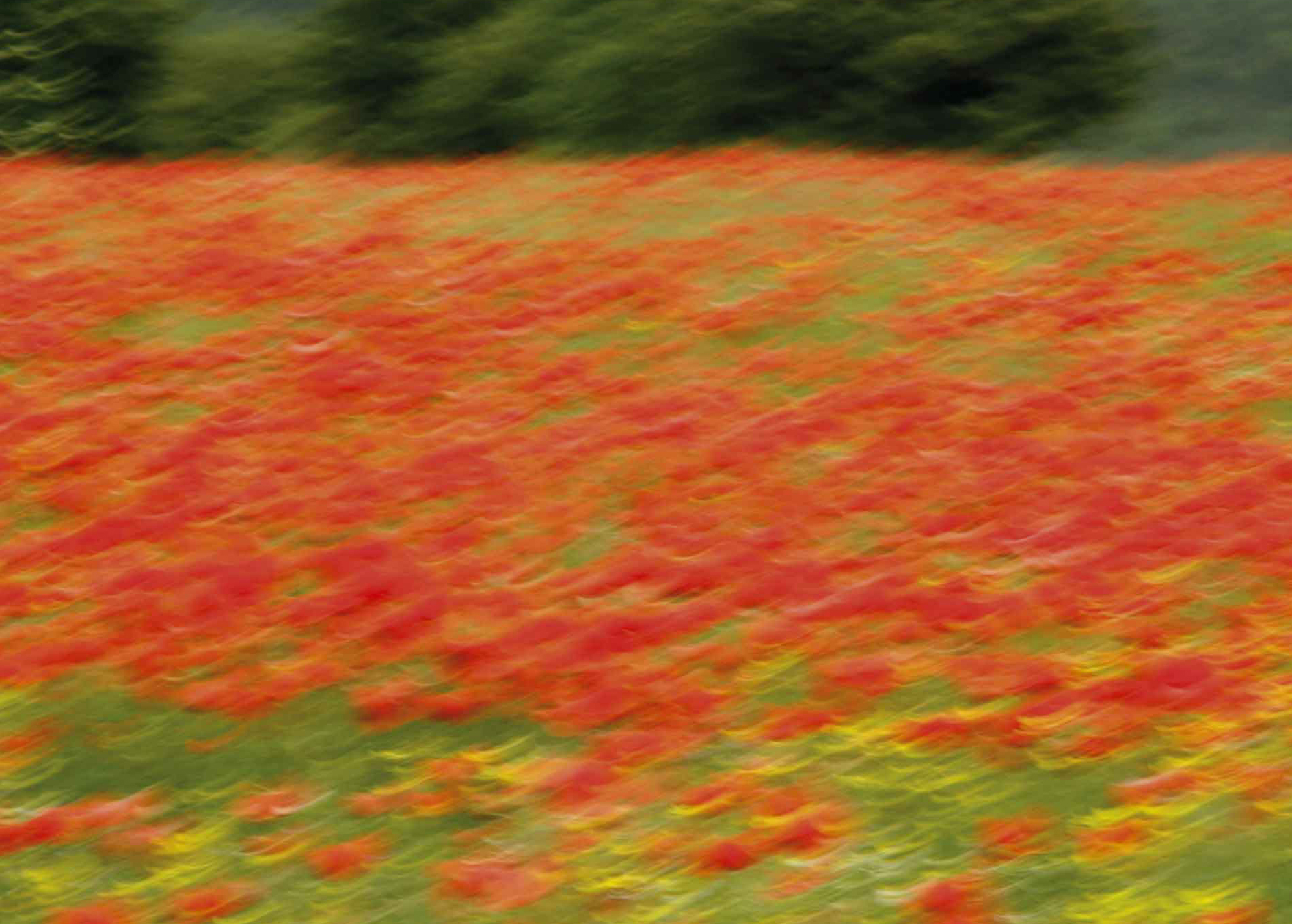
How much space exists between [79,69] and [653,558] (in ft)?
37.7

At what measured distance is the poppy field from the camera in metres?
4.41

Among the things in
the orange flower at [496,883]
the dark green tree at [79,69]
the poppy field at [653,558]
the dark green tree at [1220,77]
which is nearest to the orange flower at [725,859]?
the poppy field at [653,558]

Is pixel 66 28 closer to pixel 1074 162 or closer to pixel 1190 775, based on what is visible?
pixel 1074 162

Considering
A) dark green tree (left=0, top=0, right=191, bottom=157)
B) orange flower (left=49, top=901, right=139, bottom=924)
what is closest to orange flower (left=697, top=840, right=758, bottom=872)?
orange flower (left=49, top=901, right=139, bottom=924)

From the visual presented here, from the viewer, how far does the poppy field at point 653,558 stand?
4.41 metres

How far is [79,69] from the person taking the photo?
1633 centimetres

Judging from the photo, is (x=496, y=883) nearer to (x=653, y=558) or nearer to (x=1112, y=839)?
(x=1112, y=839)

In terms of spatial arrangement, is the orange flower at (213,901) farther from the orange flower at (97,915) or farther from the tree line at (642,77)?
the tree line at (642,77)

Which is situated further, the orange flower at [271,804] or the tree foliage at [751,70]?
the tree foliage at [751,70]

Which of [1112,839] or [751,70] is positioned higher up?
[751,70]

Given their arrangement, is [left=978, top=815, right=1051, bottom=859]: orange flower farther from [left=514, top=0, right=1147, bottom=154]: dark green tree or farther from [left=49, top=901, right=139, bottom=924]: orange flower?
[left=514, top=0, right=1147, bottom=154]: dark green tree

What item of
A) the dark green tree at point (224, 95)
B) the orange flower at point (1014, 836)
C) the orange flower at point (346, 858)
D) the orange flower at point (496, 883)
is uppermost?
the dark green tree at point (224, 95)

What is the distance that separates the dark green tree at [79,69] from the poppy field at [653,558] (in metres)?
5.85

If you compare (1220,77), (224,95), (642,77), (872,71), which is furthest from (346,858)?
(1220,77)
